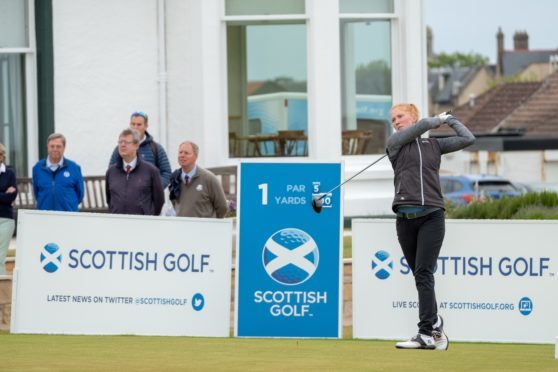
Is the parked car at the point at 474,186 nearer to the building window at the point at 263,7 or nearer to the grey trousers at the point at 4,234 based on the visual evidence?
the building window at the point at 263,7

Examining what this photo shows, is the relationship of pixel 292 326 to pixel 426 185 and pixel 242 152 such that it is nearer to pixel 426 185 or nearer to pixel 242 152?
pixel 426 185

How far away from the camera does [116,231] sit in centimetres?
1172

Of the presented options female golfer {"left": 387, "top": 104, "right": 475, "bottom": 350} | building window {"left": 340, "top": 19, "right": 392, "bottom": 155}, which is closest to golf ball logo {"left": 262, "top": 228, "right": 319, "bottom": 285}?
female golfer {"left": 387, "top": 104, "right": 475, "bottom": 350}

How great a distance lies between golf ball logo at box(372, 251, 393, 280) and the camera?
11.7 metres

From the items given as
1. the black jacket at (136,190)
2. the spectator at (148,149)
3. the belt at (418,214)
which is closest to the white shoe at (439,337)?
the belt at (418,214)

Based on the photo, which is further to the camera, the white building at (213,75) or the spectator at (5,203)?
the white building at (213,75)

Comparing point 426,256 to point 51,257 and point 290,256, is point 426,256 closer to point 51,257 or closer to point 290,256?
point 290,256

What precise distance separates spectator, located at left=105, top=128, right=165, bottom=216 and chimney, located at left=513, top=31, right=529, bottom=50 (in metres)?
141

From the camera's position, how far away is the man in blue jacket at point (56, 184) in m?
13.7

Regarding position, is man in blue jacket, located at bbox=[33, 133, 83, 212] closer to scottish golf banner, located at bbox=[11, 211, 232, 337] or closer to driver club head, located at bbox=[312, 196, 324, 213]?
scottish golf banner, located at bbox=[11, 211, 232, 337]

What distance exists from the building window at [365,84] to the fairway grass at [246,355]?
23.3ft

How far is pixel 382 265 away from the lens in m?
11.7

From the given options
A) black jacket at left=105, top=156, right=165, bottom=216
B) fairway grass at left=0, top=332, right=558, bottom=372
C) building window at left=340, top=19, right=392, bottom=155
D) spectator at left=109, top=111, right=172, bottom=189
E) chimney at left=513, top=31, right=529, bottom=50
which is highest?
chimney at left=513, top=31, right=529, bottom=50

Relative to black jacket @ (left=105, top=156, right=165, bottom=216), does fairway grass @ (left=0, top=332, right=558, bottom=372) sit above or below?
below
